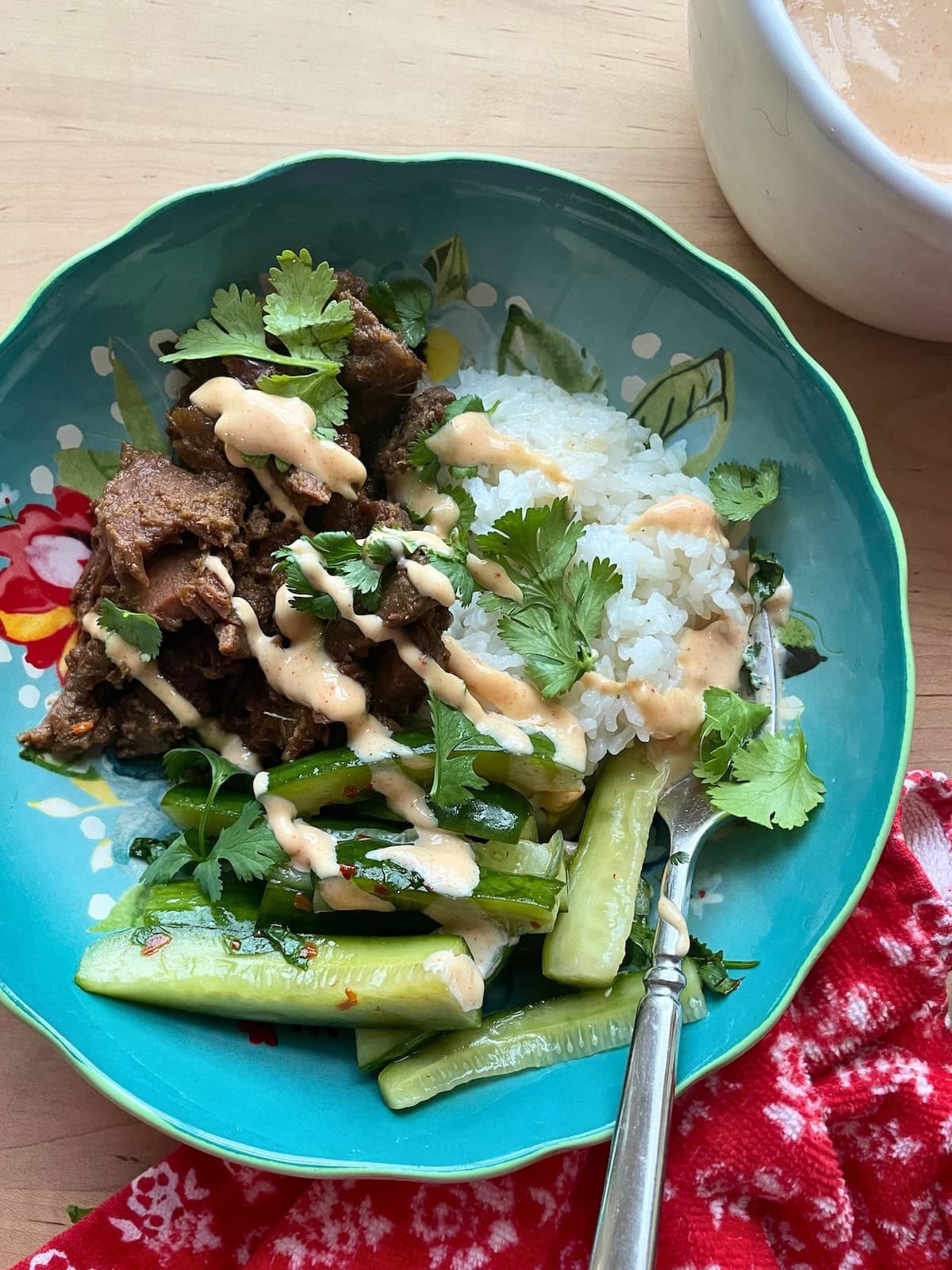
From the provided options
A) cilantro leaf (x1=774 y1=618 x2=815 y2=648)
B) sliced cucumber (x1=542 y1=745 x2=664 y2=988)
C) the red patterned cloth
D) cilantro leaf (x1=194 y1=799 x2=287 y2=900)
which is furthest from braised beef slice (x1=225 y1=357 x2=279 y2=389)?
the red patterned cloth

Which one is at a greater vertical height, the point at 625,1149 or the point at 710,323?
the point at 710,323

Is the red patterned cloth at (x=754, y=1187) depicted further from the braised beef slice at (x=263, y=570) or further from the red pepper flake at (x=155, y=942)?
the braised beef slice at (x=263, y=570)

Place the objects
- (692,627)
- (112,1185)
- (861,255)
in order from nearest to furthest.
Result: (861,255)
(112,1185)
(692,627)

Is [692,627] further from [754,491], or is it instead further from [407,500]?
[407,500]

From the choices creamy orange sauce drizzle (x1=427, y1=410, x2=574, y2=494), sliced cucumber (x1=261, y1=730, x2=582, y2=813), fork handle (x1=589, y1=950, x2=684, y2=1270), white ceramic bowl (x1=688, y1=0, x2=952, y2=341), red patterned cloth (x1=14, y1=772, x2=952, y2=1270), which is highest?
white ceramic bowl (x1=688, y1=0, x2=952, y2=341)

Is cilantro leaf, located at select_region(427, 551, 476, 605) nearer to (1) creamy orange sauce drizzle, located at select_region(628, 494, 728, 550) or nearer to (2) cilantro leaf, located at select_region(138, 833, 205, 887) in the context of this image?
(1) creamy orange sauce drizzle, located at select_region(628, 494, 728, 550)

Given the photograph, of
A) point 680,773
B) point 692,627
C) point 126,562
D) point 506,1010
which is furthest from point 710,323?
point 506,1010

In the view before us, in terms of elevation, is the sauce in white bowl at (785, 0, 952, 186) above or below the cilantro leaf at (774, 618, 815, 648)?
above
